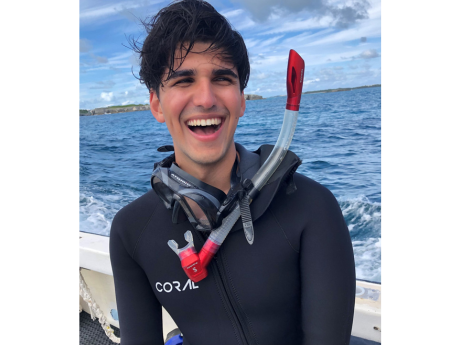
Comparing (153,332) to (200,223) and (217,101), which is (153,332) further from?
(217,101)

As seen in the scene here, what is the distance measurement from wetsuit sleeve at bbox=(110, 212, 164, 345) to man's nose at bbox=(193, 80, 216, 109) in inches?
18.0

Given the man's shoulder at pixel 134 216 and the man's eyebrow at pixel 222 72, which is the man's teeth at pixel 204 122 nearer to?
the man's eyebrow at pixel 222 72

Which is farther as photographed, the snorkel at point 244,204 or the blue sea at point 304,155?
the blue sea at point 304,155

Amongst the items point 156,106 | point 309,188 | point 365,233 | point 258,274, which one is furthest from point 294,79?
point 365,233

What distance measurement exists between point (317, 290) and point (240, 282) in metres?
0.20

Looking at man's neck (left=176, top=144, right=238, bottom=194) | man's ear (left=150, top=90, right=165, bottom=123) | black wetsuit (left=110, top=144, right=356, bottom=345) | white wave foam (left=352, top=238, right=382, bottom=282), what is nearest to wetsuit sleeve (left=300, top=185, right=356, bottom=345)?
black wetsuit (left=110, top=144, right=356, bottom=345)

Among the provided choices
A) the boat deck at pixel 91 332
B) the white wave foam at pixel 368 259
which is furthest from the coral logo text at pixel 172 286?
the white wave foam at pixel 368 259

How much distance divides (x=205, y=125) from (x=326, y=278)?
478 mm

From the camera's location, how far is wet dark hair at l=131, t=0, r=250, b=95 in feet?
2.67

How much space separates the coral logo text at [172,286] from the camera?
90cm

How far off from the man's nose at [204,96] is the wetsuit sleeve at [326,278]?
0.37m
